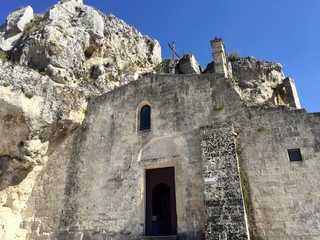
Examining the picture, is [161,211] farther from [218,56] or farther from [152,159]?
[218,56]

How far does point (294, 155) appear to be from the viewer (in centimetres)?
850

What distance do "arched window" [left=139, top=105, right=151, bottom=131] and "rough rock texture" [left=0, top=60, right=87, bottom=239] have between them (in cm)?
287

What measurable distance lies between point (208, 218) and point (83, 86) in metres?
8.91

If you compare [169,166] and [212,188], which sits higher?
[169,166]

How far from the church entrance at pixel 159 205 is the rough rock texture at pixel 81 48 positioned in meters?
6.14

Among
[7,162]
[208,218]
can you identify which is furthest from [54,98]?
[208,218]

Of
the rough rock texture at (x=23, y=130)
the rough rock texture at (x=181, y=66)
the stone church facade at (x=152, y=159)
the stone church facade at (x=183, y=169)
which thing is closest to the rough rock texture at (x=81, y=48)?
the stone church facade at (x=152, y=159)

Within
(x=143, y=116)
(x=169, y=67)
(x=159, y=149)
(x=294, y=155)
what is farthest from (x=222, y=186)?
(x=169, y=67)

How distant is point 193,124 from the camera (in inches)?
394

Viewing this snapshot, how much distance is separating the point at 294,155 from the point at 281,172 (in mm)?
673

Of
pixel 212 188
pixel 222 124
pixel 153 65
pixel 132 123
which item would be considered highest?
pixel 153 65

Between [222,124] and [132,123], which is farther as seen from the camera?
[132,123]

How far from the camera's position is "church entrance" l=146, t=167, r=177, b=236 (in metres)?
9.66

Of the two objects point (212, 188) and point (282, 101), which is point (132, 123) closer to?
point (212, 188)
